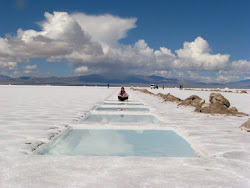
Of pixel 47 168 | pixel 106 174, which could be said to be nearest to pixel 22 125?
pixel 47 168

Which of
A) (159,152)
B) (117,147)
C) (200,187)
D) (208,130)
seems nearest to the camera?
(200,187)

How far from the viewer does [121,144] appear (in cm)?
567

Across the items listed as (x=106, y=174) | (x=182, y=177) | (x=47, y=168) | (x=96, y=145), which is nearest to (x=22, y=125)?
(x=96, y=145)

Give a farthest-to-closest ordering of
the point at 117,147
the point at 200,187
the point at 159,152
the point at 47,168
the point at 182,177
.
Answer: the point at 117,147, the point at 159,152, the point at 47,168, the point at 182,177, the point at 200,187

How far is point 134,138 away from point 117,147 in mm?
975

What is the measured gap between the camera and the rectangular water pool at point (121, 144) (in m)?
4.93

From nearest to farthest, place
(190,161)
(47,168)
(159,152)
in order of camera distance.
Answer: (47,168) < (190,161) < (159,152)

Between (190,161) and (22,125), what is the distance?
4912mm

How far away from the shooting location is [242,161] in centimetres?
409

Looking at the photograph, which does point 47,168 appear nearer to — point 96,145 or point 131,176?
point 131,176

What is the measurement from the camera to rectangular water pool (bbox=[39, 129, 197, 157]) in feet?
16.2

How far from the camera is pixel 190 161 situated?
4.07m

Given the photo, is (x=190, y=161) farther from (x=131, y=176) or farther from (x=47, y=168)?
(x=47, y=168)

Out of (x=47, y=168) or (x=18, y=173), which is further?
(x=47, y=168)
